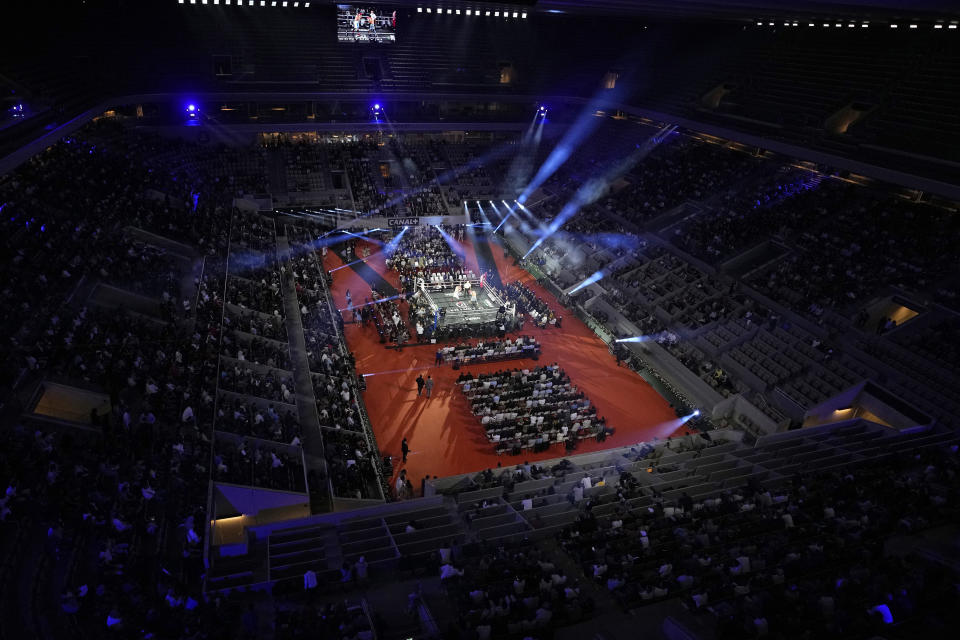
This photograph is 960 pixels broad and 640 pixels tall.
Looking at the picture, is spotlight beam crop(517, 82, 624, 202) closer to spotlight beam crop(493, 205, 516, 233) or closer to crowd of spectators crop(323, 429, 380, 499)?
spotlight beam crop(493, 205, 516, 233)

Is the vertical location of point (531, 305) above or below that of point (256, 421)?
above

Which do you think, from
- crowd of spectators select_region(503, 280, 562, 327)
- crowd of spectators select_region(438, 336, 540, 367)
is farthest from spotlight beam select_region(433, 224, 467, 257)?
crowd of spectators select_region(438, 336, 540, 367)

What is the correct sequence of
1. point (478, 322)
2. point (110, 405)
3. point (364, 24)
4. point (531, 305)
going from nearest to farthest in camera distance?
point (110, 405) → point (478, 322) → point (531, 305) → point (364, 24)

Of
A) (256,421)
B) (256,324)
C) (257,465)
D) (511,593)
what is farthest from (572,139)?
(511,593)

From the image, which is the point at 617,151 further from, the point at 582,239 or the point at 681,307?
the point at 681,307

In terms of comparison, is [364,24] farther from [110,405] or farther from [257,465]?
[257,465]

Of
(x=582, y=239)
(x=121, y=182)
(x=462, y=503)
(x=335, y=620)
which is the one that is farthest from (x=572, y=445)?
(x=121, y=182)

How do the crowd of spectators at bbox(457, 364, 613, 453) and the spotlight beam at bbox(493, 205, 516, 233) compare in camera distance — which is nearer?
the crowd of spectators at bbox(457, 364, 613, 453)
